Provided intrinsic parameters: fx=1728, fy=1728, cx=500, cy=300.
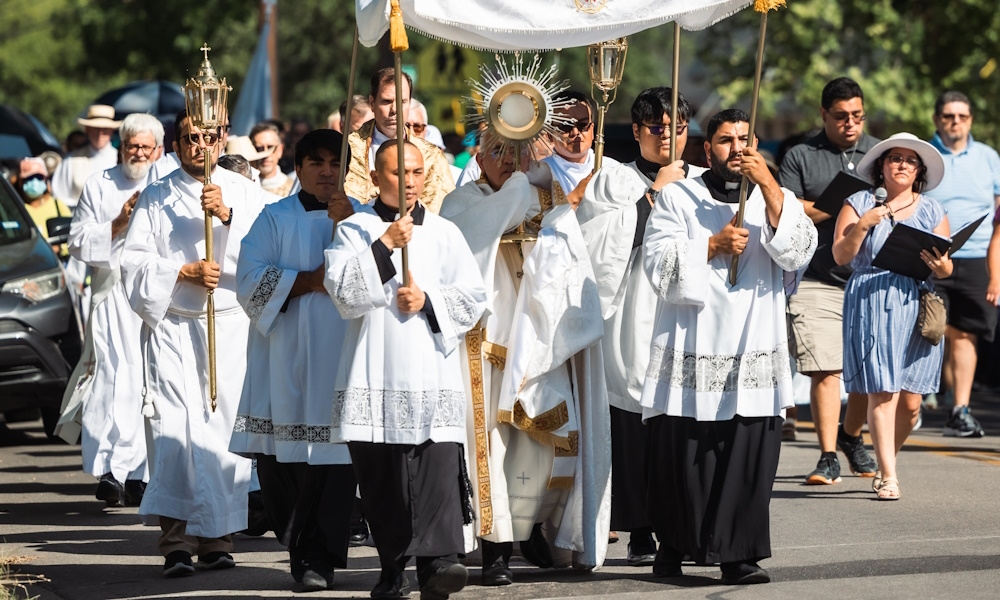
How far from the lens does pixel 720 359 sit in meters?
7.46

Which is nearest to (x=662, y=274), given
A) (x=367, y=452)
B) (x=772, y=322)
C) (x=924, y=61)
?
(x=772, y=322)

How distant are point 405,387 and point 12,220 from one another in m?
6.74

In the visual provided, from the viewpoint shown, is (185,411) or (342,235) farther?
(185,411)

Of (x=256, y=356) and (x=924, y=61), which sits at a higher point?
(x=924, y=61)

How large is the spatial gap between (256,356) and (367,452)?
Answer: 1.06 meters

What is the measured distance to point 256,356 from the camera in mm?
7738

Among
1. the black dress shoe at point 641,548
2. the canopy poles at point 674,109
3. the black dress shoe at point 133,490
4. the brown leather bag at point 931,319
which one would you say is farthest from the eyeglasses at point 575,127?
the black dress shoe at point 133,490

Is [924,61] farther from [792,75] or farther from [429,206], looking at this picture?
[429,206]

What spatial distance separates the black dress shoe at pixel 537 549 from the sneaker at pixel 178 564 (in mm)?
1571

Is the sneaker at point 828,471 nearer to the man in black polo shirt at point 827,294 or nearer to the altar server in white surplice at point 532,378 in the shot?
the man in black polo shirt at point 827,294

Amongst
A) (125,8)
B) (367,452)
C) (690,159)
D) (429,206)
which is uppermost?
(125,8)

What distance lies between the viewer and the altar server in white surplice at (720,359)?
24.0 ft

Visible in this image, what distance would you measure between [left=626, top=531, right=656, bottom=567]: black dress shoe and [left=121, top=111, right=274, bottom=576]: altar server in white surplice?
187cm

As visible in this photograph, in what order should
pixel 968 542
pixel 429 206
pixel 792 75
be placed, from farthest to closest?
pixel 792 75
pixel 429 206
pixel 968 542
